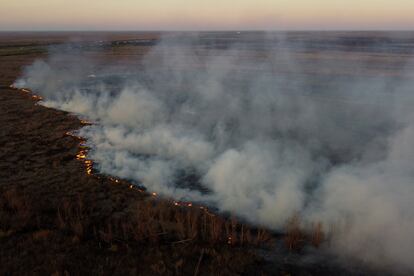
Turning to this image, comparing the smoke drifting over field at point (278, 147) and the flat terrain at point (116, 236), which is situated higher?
the smoke drifting over field at point (278, 147)

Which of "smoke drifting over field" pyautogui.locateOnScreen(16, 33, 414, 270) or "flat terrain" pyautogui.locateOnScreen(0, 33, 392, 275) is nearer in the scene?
"flat terrain" pyautogui.locateOnScreen(0, 33, 392, 275)

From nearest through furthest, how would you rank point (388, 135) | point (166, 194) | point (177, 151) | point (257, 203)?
1. point (257, 203)
2. point (166, 194)
3. point (177, 151)
4. point (388, 135)

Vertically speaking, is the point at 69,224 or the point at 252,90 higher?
the point at 252,90

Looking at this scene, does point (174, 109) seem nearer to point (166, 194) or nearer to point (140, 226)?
point (166, 194)

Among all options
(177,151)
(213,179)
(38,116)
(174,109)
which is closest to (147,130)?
(177,151)

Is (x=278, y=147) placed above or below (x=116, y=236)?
above

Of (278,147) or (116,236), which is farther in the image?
(278,147)

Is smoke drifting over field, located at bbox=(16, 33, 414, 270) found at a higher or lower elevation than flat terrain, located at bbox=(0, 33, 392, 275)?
higher

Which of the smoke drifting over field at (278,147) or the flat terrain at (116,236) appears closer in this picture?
the flat terrain at (116,236)
